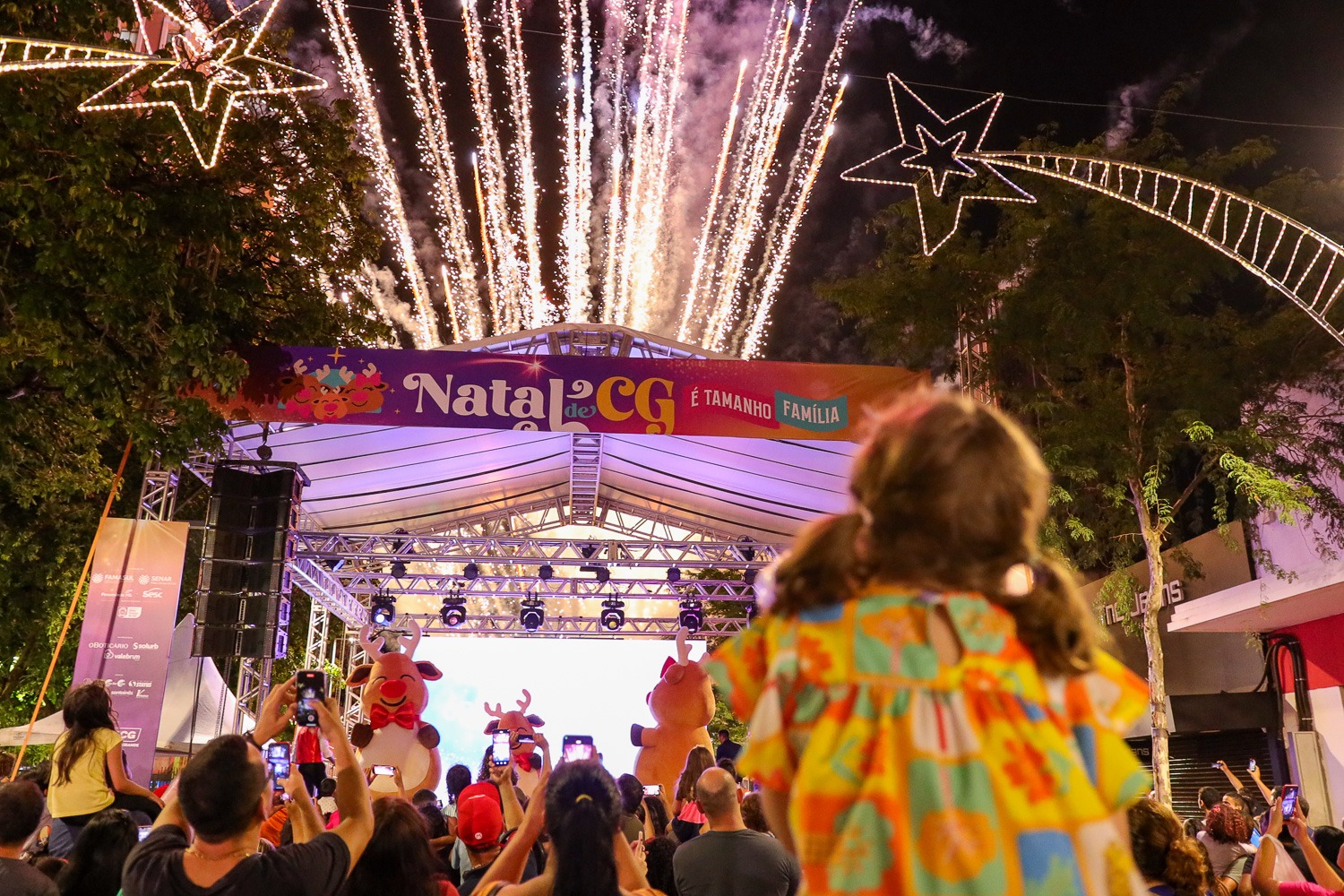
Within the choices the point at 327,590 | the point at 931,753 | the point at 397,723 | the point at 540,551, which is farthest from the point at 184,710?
the point at 931,753

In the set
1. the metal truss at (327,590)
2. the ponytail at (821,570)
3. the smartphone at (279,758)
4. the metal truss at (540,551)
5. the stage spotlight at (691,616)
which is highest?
the metal truss at (540,551)

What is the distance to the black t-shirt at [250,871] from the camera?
8.01 feet

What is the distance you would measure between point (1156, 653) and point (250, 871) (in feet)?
35.6

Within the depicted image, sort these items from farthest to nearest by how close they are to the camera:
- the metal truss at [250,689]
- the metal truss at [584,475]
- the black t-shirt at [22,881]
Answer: the metal truss at [584,475]
the metal truss at [250,689]
the black t-shirt at [22,881]

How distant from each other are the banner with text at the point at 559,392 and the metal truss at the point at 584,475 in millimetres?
2213

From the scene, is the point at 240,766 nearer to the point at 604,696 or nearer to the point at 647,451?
the point at 647,451

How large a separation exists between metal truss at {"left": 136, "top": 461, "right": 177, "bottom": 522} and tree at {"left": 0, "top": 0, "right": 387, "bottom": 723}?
0.65m

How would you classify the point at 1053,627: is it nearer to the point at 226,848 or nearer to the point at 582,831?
the point at 582,831

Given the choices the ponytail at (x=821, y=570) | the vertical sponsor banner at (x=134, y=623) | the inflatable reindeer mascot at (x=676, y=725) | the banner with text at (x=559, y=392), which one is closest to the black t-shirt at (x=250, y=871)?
the ponytail at (x=821, y=570)

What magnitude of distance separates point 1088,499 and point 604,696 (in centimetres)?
762

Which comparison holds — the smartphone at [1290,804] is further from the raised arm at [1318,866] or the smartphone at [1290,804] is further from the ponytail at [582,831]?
the ponytail at [582,831]

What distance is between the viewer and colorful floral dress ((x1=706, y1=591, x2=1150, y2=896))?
57.4 inches

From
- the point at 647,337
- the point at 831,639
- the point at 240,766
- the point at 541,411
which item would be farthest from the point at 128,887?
the point at 647,337

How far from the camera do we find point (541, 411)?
1060cm
